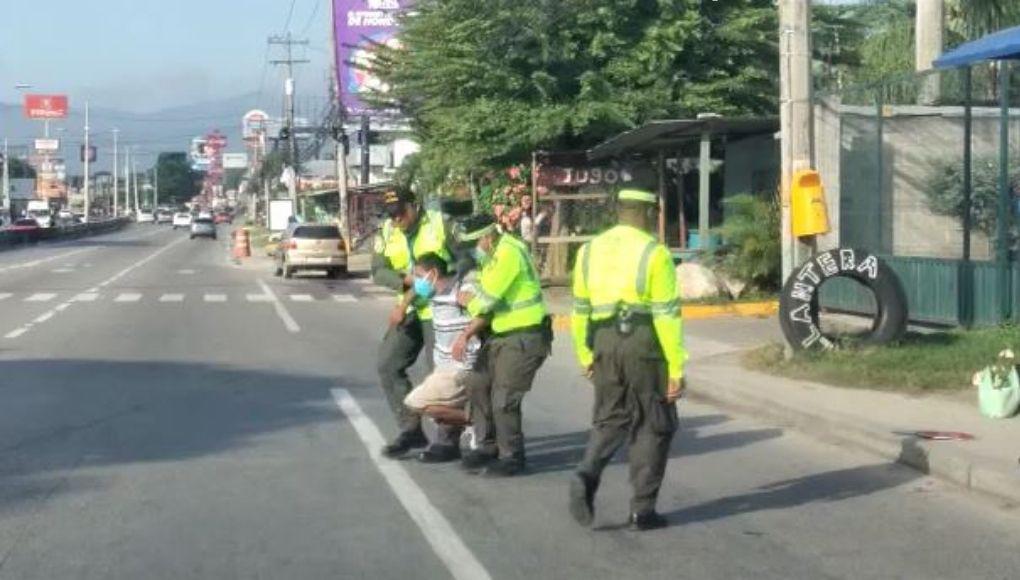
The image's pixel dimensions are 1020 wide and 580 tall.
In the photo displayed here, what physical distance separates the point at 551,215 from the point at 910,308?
49.0 ft

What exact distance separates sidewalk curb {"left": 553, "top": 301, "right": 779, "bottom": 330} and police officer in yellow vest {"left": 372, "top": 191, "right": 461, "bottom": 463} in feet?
39.8

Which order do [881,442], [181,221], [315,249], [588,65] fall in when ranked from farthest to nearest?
[181,221] → [315,249] → [588,65] → [881,442]

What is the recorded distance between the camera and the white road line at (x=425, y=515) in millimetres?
8070

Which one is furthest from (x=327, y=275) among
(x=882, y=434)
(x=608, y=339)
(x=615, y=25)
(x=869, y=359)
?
(x=608, y=339)

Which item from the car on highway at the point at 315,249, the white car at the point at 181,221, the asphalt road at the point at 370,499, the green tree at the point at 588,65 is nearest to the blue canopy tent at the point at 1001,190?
the asphalt road at the point at 370,499

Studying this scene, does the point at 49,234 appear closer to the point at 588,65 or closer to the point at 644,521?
the point at 588,65

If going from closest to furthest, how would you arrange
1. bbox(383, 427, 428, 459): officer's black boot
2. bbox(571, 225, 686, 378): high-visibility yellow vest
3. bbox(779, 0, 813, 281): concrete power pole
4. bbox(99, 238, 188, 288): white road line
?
bbox(571, 225, 686, 378): high-visibility yellow vest < bbox(383, 427, 428, 459): officer's black boot < bbox(779, 0, 813, 281): concrete power pole < bbox(99, 238, 188, 288): white road line

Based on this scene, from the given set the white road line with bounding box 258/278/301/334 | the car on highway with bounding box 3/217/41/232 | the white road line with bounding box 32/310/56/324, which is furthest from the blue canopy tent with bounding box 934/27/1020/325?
the car on highway with bounding box 3/217/41/232

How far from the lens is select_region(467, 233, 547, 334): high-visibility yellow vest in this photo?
10172 mm

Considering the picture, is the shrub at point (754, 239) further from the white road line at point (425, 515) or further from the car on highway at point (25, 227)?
the car on highway at point (25, 227)

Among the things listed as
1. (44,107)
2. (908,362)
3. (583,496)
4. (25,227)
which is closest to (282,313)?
(908,362)

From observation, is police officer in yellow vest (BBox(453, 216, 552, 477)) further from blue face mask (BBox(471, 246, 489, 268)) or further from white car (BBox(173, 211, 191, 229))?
white car (BBox(173, 211, 191, 229))

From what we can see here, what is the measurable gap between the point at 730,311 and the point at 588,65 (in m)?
7.83

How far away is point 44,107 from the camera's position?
527 ft
